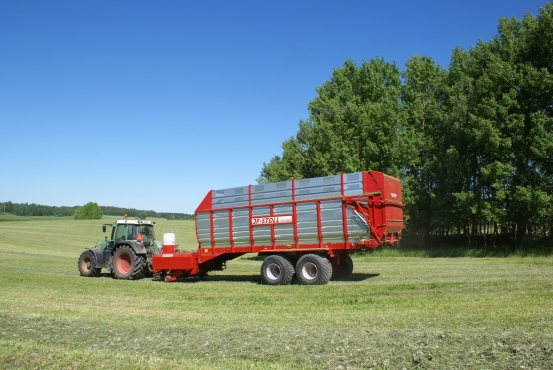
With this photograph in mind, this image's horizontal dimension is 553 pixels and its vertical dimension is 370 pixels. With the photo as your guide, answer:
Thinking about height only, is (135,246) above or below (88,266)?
above

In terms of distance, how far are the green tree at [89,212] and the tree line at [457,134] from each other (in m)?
55.8

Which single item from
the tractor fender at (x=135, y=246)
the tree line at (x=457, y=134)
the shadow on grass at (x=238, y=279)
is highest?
the tree line at (x=457, y=134)

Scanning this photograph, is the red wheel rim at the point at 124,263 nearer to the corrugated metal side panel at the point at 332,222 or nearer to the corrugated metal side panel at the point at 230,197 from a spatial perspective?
the corrugated metal side panel at the point at 230,197

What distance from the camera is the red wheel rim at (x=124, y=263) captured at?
62.6ft

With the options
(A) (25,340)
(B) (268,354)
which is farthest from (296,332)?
(A) (25,340)

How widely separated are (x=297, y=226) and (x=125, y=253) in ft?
23.5

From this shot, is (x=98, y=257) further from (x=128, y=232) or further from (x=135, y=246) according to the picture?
(x=135, y=246)

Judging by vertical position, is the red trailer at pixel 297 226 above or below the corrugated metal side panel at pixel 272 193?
below

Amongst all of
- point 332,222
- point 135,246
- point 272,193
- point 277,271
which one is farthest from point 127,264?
point 332,222

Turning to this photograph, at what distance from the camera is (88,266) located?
20.0 metres

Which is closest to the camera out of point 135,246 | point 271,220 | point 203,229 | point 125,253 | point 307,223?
point 307,223

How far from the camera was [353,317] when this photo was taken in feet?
31.2

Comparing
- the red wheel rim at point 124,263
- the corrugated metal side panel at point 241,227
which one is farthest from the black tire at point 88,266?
the corrugated metal side panel at point 241,227

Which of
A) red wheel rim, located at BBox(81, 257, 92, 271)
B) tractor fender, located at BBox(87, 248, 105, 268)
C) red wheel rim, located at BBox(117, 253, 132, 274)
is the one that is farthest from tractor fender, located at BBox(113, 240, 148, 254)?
red wheel rim, located at BBox(81, 257, 92, 271)
